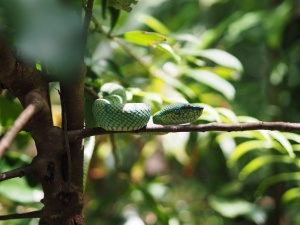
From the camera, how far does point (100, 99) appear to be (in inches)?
46.9

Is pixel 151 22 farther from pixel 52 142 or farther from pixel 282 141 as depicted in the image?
pixel 52 142

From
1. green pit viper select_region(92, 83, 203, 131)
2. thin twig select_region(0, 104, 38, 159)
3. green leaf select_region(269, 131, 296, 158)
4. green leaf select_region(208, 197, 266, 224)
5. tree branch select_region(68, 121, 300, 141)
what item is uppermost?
Answer: thin twig select_region(0, 104, 38, 159)

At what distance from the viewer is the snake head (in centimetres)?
116

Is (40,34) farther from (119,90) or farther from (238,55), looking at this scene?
(238,55)

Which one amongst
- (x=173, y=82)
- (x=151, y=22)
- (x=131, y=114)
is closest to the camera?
(x=131, y=114)

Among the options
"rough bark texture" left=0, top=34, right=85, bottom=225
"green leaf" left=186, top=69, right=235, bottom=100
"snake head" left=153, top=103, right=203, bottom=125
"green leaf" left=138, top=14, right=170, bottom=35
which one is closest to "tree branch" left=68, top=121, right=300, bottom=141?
"rough bark texture" left=0, top=34, right=85, bottom=225

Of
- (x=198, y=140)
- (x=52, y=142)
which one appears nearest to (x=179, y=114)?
(x=52, y=142)

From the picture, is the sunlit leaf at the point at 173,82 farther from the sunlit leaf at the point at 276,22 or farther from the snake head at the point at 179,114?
the sunlit leaf at the point at 276,22

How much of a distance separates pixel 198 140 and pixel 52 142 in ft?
3.54

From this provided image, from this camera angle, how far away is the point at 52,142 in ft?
3.02

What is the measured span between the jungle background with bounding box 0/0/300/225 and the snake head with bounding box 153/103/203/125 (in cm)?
27

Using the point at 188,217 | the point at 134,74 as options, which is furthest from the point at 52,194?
the point at 188,217

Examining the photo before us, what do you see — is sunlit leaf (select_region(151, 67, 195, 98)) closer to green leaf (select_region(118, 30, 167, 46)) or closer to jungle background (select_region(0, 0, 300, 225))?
jungle background (select_region(0, 0, 300, 225))

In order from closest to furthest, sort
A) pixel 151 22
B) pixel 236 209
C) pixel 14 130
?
pixel 14 130 < pixel 151 22 < pixel 236 209
